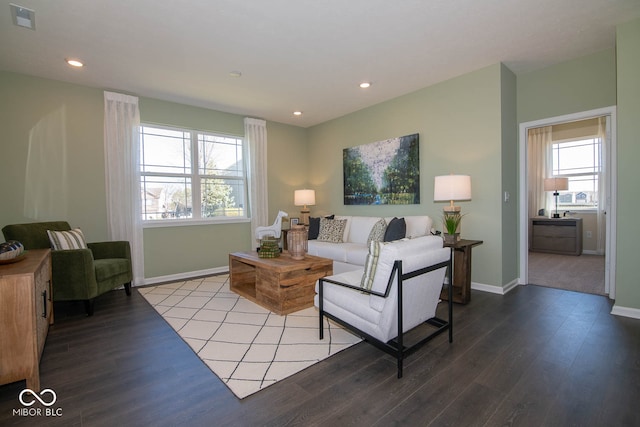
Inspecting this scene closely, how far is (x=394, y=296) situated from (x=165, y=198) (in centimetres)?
414

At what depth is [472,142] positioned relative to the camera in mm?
3832

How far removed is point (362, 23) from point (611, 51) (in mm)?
2882

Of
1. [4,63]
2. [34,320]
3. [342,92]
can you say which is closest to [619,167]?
[342,92]

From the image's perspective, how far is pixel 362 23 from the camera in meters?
2.71

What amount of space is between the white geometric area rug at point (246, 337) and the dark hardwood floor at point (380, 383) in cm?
10

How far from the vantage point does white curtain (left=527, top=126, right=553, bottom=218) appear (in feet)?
22.1

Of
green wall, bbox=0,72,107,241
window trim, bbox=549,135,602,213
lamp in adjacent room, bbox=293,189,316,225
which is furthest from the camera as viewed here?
window trim, bbox=549,135,602,213

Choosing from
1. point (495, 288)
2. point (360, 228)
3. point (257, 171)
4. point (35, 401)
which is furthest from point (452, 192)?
point (35, 401)

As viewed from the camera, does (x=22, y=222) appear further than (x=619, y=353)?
Yes

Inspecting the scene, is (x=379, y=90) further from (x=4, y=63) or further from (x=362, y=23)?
(x=4, y=63)

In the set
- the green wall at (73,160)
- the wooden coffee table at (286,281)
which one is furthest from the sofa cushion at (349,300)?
the green wall at (73,160)

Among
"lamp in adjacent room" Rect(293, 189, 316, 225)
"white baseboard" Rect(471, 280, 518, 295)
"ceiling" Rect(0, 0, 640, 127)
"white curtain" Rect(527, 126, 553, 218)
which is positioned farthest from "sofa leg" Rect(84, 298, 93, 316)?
"white curtain" Rect(527, 126, 553, 218)

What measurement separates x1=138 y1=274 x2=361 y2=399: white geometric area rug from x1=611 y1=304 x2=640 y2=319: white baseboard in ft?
8.59

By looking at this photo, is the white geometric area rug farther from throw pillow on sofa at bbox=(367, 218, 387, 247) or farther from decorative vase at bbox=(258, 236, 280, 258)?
throw pillow on sofa at bbox=(367, 218, 387, 247)
